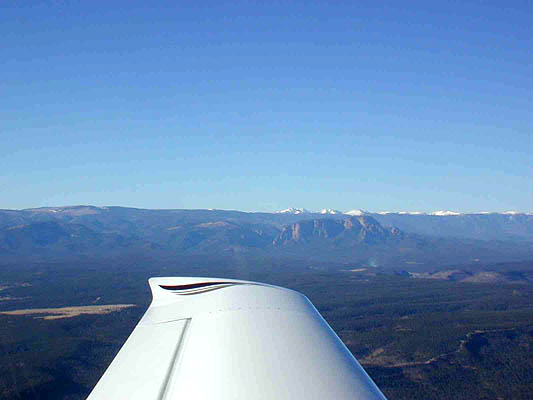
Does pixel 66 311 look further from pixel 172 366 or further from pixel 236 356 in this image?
pixel 236 356

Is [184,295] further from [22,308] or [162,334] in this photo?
[22,308]

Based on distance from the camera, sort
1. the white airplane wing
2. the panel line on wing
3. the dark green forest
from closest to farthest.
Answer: the white airplane wing < the panel line on wing < the dark green forest

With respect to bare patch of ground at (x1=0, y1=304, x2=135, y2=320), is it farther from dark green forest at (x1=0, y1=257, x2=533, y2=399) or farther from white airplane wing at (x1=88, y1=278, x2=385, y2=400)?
white airplane wing at (x1=88, y1=278, x2=385, y2=400)

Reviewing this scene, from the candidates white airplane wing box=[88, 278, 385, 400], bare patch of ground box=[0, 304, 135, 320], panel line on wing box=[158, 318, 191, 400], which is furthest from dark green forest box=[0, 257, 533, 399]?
panel line on wing box=[158, 318, 191, 400]

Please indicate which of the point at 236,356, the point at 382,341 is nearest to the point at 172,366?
the point at 236,356

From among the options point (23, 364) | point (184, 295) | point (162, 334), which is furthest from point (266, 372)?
point (23, 364)

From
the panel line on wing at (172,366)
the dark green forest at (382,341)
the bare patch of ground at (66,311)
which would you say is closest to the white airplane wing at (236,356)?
the panel line on wing at (172,366)
